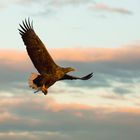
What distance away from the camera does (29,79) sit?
14.9m

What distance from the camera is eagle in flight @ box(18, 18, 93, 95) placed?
47.5ft

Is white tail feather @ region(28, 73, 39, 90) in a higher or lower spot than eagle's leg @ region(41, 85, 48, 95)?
higher

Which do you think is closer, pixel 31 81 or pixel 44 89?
pixel 44 89

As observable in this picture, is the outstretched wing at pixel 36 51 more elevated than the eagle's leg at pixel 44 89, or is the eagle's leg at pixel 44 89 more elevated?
the outstretched wing at pixel 36 51

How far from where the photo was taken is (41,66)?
15492mm

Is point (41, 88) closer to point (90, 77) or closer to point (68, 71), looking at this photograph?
point (68, 71)

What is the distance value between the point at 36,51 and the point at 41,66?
2.98 feet

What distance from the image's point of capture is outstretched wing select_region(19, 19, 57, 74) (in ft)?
50.3

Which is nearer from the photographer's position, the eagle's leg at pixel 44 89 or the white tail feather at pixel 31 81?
the eagle's leg at pixel 44 89

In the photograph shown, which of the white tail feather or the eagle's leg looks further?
the white tail feather

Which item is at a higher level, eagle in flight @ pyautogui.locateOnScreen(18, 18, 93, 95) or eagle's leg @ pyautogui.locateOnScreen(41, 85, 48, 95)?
eagle in flight @ pyautogui.locateOnScreen(18, 18, 93, 95)

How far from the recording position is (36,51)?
16.2m

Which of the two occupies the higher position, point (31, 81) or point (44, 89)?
point (31, 81)

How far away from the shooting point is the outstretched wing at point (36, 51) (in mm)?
15336
